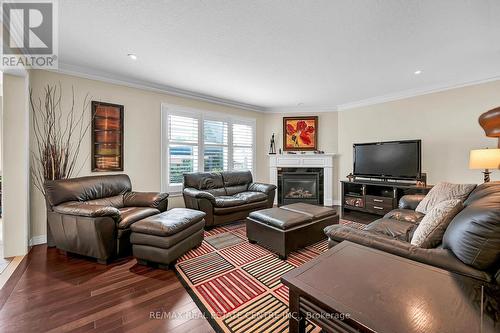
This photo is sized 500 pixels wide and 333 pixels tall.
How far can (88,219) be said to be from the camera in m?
2.31

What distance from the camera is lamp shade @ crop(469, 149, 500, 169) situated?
2.62m

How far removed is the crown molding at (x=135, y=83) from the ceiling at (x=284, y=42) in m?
0.03

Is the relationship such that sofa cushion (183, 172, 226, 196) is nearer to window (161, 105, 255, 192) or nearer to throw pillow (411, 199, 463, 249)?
window (161, 105, 255, 192)

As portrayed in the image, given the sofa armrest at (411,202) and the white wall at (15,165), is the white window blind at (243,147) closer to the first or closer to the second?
the sofa armrest at (411,202)

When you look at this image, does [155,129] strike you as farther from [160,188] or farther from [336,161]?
[336,161]

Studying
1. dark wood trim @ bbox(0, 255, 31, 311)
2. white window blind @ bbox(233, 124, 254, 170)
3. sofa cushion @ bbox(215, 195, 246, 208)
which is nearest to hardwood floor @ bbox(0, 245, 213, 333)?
dark wood trim @ bbox(0, 255, 31, 311)

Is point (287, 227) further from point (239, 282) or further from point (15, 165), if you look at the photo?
point (15, 165)

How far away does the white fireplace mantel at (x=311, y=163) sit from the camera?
539 cm

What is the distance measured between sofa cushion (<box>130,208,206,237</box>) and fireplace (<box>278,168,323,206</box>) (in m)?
3.23

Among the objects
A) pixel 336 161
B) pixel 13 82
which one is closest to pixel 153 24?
pixel 13 82

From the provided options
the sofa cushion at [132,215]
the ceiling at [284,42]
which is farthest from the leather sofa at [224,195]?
the ceiling at [284,42]

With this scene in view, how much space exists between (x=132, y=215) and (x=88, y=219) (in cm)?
44

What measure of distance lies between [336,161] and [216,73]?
3753 millimetres

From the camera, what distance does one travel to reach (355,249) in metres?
1.48
